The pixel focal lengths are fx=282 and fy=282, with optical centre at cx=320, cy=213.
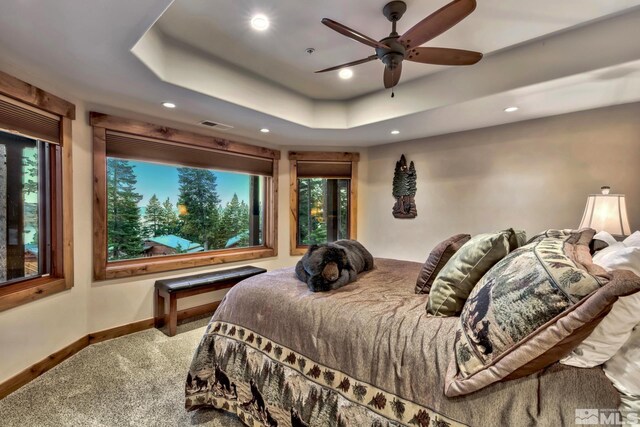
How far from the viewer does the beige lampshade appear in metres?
2.26

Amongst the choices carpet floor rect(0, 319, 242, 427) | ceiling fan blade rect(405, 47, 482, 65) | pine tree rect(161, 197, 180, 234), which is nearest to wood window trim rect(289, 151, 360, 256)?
pine tree rect(161, 197, 180, 234)

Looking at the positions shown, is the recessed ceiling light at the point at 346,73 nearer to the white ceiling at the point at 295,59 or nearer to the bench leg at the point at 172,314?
the white ceiling at the point at 295,59

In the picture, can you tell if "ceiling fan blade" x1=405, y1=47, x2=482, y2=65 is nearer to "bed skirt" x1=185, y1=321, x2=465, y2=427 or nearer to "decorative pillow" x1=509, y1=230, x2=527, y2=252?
"decorative pillow" x1=509, y1=230, x2=527, y2=252

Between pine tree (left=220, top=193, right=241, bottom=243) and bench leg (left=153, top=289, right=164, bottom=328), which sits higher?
pine tree (left=220, top=193, right=241, bottom=243)

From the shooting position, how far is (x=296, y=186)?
14.8ft

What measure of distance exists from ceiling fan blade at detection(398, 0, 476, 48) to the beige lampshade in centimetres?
203

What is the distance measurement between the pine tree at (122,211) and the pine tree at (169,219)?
0.27m

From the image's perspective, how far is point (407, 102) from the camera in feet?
9.53

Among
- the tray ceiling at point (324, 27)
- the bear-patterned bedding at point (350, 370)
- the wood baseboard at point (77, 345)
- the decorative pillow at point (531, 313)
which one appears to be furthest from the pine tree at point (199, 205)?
the decorative pillow at point (531, 313)

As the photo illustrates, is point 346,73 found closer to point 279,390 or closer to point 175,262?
point 279,390

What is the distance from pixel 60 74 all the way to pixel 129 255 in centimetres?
185

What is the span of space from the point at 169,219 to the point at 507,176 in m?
4.10

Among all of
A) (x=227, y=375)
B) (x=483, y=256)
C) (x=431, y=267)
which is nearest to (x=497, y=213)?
(x=431, y=267)

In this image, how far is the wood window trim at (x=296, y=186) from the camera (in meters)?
4.44
